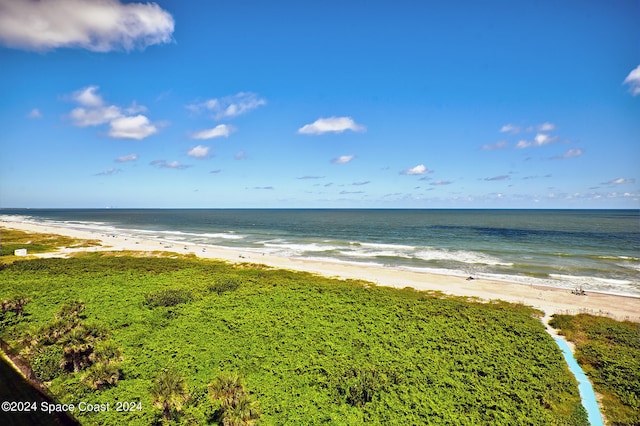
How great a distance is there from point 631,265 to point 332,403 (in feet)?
214

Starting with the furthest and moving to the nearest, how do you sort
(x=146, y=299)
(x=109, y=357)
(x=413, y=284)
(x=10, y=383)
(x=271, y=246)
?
(x=271, y=246)
(x=413, y=284)
(x=146, y=299)
(x=109, y=357)
(x=10, y=383)

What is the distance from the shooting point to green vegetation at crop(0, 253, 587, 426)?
48.7 ft

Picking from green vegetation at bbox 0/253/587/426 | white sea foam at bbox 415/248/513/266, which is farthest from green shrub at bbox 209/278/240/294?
white sea foam at bbox 415/248/513/266

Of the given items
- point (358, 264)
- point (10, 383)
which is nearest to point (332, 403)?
point (10, 383)

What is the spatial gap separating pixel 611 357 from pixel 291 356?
71.7 ft

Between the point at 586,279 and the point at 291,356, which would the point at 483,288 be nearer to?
the point at 586,279

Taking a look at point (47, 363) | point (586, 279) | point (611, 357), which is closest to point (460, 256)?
point (586, 279)

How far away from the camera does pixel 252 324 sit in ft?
81.9

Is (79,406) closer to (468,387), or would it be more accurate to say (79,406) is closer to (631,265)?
(468,387)

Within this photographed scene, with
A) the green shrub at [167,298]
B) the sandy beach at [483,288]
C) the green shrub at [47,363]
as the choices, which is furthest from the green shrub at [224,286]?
the green shrub at [47,363]

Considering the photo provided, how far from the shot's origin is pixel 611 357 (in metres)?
21.1

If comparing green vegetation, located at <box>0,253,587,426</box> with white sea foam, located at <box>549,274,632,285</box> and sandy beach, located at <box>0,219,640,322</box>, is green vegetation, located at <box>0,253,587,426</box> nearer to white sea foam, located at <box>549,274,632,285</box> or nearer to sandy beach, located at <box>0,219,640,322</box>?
sandy beach, located at <box>0,219,640,322</box>

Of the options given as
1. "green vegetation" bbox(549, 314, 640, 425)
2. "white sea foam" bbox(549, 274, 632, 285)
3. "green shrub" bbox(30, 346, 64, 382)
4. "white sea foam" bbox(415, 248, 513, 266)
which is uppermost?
"white sea foam" bbox(415, 248, 513, 266)

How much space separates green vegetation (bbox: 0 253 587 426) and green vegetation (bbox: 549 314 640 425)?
163 centimetres
